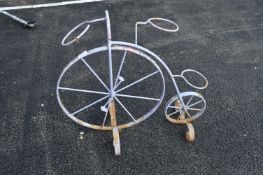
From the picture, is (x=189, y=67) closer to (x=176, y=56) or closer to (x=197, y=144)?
(x=176, y=56)

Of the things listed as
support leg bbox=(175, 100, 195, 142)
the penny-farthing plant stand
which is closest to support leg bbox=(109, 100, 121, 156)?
the penny-farthing plant stand

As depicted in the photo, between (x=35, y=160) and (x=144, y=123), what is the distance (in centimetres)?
128

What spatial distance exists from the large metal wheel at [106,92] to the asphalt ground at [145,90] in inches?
4.5

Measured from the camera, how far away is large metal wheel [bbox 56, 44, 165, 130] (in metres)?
4.09

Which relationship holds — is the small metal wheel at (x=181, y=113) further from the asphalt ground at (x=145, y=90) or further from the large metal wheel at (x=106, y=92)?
the large metal wheel at (x=106, y=92)

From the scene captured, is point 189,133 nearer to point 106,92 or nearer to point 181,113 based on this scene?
point 181,113

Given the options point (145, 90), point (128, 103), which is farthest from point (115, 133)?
point (145, 90)

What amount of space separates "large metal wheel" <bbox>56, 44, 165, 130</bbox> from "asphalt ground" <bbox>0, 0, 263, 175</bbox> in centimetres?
11

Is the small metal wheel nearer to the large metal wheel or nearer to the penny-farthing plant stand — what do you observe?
the penny-farthing plant stand

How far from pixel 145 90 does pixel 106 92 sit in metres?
0.50

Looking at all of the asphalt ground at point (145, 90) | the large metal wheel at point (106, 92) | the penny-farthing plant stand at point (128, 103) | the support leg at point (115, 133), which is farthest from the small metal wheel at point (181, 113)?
the support leg at point (115, 133)

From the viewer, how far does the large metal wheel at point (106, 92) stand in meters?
4.09

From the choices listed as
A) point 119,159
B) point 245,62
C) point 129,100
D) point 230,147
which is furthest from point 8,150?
point 245,62

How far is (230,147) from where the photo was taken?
12.8ft
